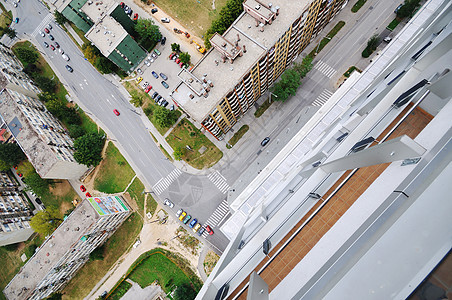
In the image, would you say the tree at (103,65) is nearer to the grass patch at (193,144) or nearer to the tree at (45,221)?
the grass patch at (193,144)

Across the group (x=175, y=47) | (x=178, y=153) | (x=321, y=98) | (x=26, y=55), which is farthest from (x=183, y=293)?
(x=26, y=55)

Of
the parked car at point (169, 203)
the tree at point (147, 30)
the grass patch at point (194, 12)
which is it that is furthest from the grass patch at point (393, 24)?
the parked car at point (169, 203)

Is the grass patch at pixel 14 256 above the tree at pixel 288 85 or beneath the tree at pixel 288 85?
beneath

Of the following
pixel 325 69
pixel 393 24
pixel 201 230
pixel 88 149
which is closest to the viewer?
pixel 393 24

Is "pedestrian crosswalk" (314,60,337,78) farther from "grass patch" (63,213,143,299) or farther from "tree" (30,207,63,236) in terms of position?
"tree" (30,207,63,236)

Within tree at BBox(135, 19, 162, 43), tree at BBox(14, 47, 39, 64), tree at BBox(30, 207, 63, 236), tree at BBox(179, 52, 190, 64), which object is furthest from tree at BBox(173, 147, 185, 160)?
tree at BBox(14, 47, 39, 64)

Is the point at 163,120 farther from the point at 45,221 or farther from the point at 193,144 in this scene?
the point at 45,221
